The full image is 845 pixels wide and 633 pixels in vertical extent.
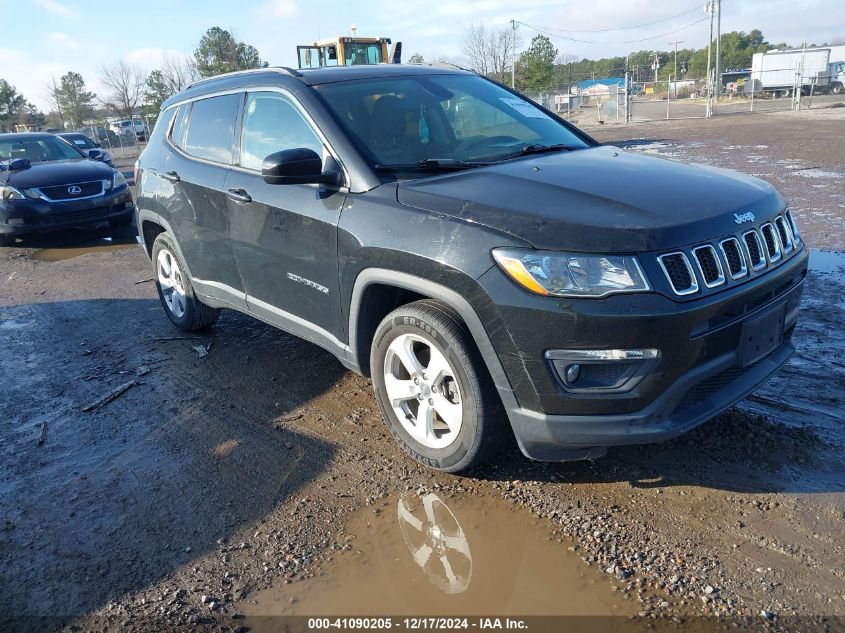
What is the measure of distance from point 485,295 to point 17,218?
31.0 ft

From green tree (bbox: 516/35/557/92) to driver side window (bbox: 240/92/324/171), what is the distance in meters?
36.2

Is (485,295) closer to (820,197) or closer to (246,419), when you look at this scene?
(246,419)

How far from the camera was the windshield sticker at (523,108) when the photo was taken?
4371 millimetres

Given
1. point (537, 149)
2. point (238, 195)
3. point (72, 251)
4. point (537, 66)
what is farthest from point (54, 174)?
point (537, 66)

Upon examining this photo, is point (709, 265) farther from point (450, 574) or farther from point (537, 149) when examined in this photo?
point (450, 574)

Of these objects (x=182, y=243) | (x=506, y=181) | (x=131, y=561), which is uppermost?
(x=506, y=181)

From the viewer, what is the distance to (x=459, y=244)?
112 inches

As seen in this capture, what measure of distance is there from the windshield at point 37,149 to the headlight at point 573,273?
10.9m

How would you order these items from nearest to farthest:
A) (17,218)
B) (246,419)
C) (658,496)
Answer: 1. (658,496)
2. (246,419)
3. (17,218)

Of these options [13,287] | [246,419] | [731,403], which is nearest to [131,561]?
[246,419]

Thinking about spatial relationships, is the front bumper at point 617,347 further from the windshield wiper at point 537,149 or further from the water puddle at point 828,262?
the water puddle at point 828,262

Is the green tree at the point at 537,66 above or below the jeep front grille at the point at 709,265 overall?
above

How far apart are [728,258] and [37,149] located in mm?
11772

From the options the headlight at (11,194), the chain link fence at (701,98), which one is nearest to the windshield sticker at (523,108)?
the headlight at (11,194)
